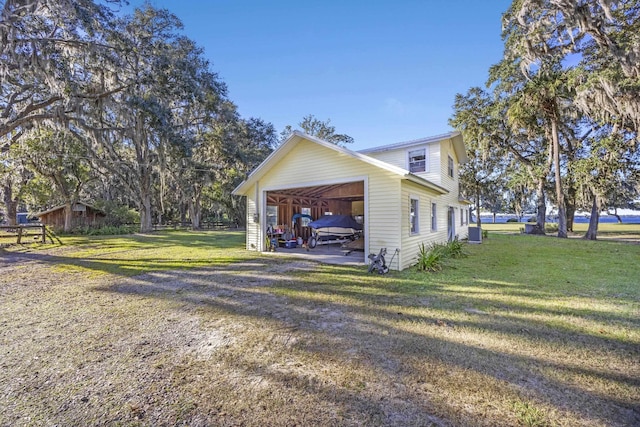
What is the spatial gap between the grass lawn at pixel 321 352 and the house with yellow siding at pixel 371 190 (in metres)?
2.22

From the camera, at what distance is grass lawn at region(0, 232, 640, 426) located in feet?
7.73

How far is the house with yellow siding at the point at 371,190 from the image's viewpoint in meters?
8.25

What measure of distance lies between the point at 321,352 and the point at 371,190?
597 cm

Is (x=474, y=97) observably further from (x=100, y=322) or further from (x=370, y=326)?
(x=100, y=322)

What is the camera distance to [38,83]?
12.0m

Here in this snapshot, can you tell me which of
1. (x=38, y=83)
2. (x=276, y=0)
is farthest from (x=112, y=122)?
(x=276, y=0)

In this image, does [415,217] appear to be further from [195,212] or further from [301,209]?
[195,212]

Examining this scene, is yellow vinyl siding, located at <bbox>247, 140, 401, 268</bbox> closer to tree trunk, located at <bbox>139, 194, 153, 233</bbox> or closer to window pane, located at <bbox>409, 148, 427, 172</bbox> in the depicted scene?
window pane, located at <bbox>409, 148, 427, 172</bbox>

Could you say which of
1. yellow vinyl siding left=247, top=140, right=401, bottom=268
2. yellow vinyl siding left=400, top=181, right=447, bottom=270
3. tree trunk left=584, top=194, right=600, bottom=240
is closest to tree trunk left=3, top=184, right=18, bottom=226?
yellow vinyl siding left=247, top=140, right=401, bottom=268

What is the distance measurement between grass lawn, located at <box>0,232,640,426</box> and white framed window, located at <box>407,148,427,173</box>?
6801mm

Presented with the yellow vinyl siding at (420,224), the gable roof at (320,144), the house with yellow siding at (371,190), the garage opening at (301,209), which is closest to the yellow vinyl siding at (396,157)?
the house with yellow siding at (371,190)

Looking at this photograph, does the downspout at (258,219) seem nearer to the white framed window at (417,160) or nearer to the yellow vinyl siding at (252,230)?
the yellow vinyl siding at (252,230)

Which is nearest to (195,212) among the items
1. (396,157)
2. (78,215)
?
(78,215)

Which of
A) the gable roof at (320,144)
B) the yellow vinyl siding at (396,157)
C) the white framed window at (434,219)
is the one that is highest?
the yellow vinyl siding at (396,157)
